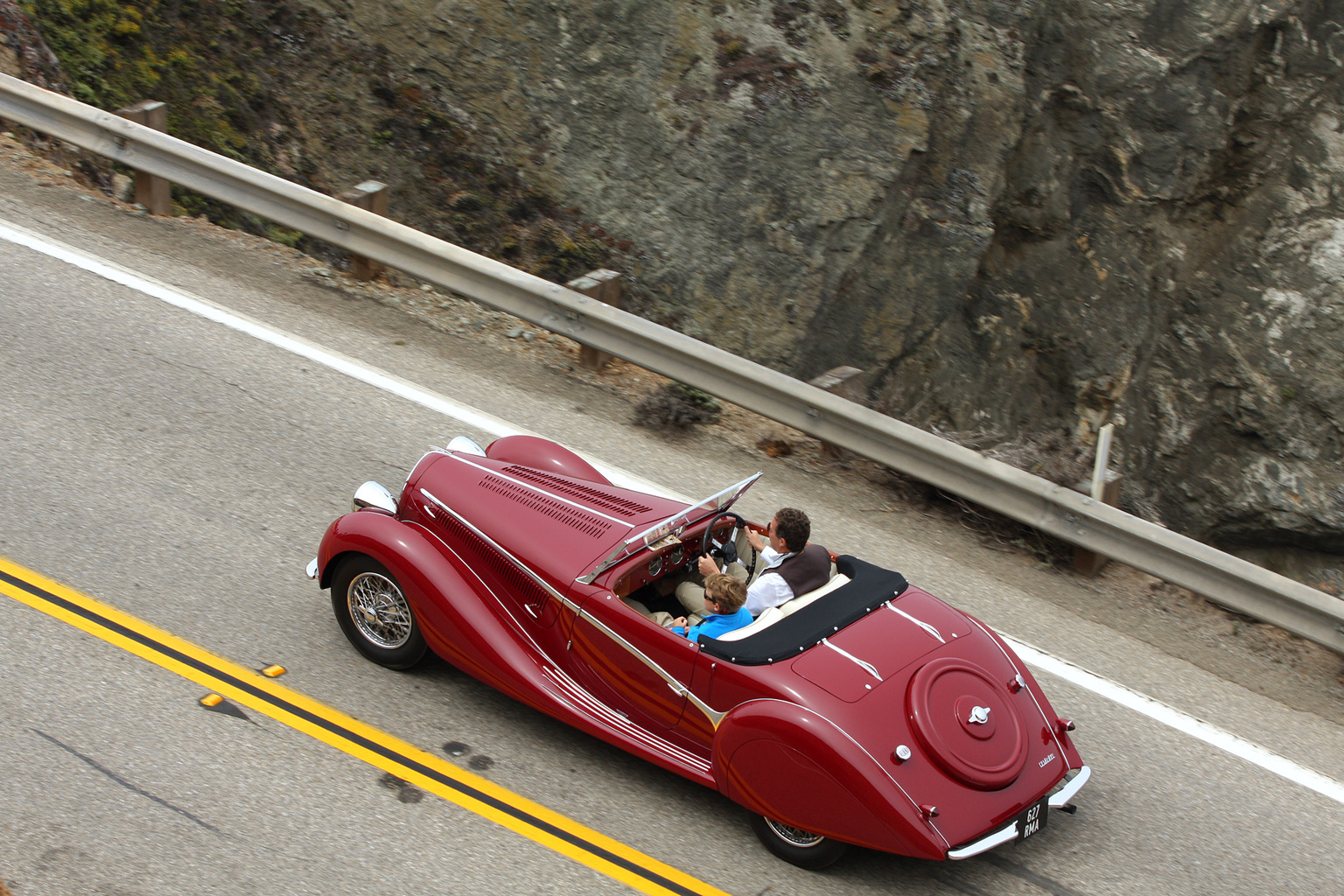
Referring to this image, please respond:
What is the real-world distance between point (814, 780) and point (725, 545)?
61.4 inches

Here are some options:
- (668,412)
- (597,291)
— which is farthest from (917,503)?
(597,291)

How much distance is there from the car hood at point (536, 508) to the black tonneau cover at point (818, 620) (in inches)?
31.9

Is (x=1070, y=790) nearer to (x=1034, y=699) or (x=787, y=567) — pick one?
(x=1034, y=699)

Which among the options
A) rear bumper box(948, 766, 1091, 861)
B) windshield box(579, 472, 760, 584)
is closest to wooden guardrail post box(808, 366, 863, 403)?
windshield box(579, 472, 760, 584)

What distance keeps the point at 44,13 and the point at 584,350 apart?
6503 millimetres

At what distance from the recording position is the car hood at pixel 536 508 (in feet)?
19.0

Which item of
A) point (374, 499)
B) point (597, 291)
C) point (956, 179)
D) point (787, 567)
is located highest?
point (956, 179)

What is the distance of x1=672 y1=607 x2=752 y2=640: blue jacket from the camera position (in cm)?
544

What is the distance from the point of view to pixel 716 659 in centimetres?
526

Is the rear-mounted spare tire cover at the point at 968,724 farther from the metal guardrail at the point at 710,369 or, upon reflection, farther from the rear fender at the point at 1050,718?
the metal guardrail at the point at 710,369

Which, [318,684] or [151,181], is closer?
[318,684]

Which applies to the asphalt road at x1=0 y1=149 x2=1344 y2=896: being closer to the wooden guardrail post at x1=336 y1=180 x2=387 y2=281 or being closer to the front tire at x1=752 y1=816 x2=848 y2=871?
the front tire at x1=752 y1=816 x2=848 y2=871

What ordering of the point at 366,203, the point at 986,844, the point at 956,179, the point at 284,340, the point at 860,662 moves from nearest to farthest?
the point at 986,844, the point at 860,662, the point at 284,340, the point at 366,203, the point at 956,179

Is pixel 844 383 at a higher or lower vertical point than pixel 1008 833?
higher
